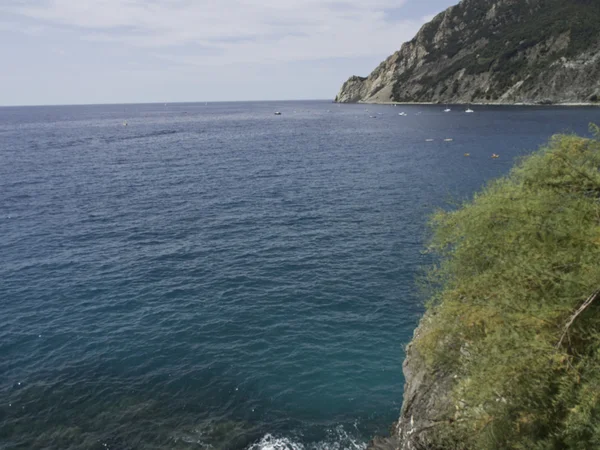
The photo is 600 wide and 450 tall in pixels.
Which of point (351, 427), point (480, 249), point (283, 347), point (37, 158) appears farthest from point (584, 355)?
point (37, 158)

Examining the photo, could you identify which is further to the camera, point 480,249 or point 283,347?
point 283,347

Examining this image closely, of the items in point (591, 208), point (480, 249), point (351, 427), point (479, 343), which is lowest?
point (351, 427)

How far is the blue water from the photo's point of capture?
26516 mm

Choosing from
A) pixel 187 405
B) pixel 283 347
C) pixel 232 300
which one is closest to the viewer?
pixel 187 405

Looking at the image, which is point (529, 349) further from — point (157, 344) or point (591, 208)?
point (157, 344)

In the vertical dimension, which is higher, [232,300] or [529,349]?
[529,349]

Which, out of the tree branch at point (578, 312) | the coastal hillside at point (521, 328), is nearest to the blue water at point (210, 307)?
the coastal hillside at point (521, 328)

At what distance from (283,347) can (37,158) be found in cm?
10362

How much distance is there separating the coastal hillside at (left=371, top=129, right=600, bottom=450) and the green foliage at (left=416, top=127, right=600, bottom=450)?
0.04 m

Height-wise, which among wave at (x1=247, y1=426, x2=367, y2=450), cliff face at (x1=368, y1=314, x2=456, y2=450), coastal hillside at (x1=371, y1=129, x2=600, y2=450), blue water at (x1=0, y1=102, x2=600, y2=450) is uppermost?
coastal hillside at (x1=371, y1=129, x2=600, y2=450)

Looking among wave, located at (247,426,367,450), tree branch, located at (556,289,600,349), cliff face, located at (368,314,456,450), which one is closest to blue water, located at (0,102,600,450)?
wave, located at (247,426,367,450)

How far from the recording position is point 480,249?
2170 cm

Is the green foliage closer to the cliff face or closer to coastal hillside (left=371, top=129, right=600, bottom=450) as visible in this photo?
coastal hillside (left=371, top=129, right=600, bottom=450)

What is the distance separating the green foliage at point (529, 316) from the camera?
14.1 m
